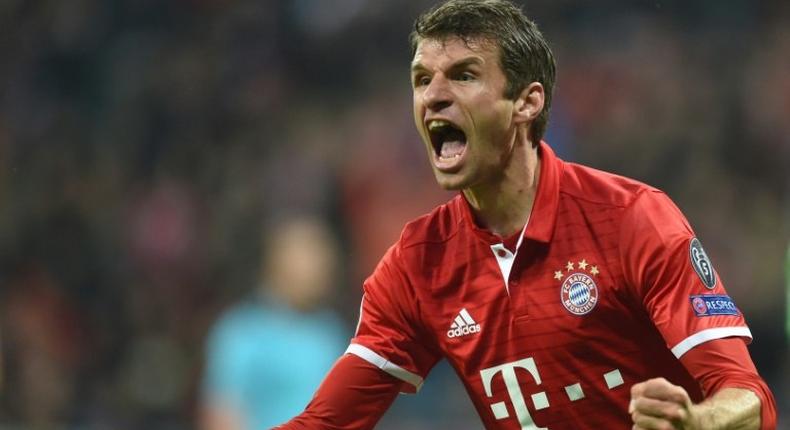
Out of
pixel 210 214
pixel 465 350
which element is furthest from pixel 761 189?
pixel 465 350

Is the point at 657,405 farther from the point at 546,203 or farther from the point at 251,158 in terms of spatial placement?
the point at 251,158

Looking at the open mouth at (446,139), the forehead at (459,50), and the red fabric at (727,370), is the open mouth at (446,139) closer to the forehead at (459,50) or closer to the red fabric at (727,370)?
the forehead at (459,50)

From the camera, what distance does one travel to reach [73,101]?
10656 mm

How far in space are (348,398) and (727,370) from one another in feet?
3.58

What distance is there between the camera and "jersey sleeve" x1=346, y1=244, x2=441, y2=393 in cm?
386

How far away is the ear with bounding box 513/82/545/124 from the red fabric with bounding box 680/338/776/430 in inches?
31.3

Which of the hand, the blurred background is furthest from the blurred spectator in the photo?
the hand

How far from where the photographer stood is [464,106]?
3629mm

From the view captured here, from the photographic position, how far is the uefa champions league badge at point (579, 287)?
3.54 metres

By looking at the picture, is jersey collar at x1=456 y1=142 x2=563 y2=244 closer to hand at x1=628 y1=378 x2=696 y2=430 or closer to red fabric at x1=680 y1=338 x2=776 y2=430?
red fabric at x1=680 y1=338 x2=776 y2=430

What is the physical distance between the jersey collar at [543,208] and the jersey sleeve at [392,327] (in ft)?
0.81

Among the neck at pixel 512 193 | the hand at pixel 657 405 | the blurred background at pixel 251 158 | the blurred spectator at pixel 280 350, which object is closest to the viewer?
the hand at pixel 657 405

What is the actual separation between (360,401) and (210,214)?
18.5 ft

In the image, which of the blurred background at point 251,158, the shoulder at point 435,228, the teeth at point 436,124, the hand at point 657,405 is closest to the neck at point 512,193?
the shoulder at point 435,228
